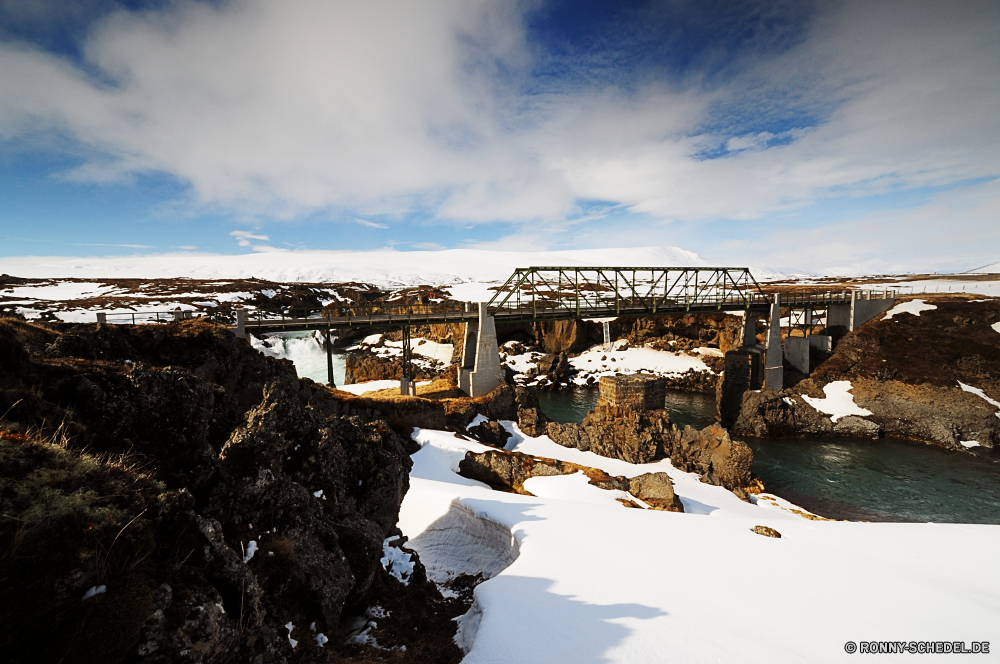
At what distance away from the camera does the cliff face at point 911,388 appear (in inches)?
1240

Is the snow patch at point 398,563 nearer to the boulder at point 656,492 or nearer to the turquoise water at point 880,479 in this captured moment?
the boulder at point 656,492

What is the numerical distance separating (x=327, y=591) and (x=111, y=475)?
12.7 feet

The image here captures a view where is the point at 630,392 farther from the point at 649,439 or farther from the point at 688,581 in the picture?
the point at 688,581

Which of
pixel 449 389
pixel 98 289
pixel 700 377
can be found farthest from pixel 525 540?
pixel 98 289

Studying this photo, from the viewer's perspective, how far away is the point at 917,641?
7289mm

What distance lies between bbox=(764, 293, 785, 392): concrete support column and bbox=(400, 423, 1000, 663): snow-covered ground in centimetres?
3118

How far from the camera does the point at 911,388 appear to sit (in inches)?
1366

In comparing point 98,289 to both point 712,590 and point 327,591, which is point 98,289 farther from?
point 712,590

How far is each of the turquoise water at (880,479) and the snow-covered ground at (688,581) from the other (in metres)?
11.5

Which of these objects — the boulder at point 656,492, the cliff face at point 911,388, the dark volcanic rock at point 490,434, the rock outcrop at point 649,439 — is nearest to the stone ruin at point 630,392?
the rock outcrop at point 649,439

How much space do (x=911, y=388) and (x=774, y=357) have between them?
10.3 meters

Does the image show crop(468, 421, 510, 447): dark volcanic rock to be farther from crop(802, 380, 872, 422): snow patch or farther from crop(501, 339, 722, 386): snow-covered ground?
crop(802, 380, 872, 422): snow patch

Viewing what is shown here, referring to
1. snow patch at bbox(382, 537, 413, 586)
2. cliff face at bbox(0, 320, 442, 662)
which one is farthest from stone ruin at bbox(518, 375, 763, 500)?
snow patch at bbox(382, 537, 413, 586)

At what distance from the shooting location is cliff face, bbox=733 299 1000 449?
31.5 m
